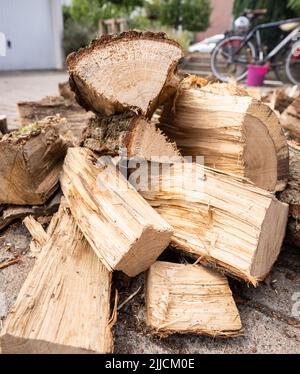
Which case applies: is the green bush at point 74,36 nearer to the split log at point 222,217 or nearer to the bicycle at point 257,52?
the bicycle at point 257,52

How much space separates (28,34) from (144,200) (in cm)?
1165

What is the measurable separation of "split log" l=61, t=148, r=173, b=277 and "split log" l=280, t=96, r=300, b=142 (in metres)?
1.62

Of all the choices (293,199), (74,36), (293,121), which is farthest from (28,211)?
(74,36)

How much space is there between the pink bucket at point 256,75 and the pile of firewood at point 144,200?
19.8 feet

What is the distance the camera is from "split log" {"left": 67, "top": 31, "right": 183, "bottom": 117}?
1699mm

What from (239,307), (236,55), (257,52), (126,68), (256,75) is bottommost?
(256,75)

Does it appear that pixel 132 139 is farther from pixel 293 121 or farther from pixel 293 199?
pixel 293 121

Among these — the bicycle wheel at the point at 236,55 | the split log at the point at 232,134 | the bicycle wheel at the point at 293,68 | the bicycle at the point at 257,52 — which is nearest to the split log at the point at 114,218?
the split log at the point at 232,134

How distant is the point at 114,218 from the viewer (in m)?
1.61

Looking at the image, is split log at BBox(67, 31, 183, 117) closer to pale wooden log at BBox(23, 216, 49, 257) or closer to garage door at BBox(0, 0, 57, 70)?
pale wooden log at BBox(23, 216, 49, 257)

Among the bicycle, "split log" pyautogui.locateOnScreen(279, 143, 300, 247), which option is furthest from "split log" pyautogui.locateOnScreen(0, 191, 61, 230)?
the bicycle

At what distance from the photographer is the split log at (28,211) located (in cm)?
207
